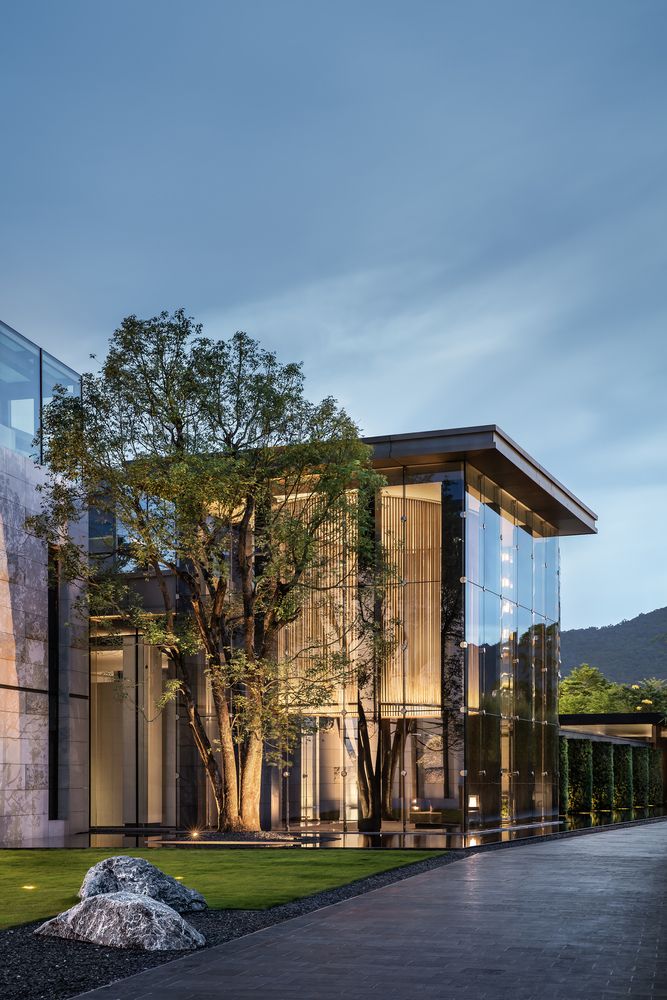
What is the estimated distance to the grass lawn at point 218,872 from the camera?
440 inches

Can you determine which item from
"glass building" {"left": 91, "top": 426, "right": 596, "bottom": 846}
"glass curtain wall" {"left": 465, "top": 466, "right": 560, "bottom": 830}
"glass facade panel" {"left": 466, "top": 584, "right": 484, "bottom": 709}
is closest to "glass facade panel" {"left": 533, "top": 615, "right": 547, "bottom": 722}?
"glass curtain wall" {"left": 465, "top": 466, "right": 560, "bottom": 830}

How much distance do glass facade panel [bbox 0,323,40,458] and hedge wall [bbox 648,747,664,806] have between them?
24.9m

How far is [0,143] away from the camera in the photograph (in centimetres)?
2389

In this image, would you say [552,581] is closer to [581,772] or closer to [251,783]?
[581,772]

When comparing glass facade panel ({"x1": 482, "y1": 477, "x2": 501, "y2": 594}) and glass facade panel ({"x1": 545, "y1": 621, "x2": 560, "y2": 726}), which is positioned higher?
glass facade panel ({"x1": 482, "y1": 477, "x2": 501, "y2": 594})

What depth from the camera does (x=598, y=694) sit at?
87312 millimetres

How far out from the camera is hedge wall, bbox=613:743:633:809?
3459 centimetres

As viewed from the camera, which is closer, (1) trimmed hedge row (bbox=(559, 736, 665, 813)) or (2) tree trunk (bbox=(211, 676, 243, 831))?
(2) tree trunk (bbox=(211, 676, 243, 831))

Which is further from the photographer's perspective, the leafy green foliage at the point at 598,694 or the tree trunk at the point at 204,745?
the leafy green foliage at the point at 598,694

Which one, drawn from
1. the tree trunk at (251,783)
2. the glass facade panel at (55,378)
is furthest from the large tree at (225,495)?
the glass facade panel at (55,378)

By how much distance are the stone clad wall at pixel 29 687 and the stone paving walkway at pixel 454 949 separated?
9429 millimetres

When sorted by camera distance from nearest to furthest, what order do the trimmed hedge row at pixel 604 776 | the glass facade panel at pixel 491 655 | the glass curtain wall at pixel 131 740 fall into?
the glass facade panel at pixel 491 655, the glass curtain wall at pixel 131 740, the trimmed hedge row at pixel 604 776

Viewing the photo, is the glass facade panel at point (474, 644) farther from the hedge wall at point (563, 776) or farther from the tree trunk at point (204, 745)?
the hedge wall at point (563, 776)

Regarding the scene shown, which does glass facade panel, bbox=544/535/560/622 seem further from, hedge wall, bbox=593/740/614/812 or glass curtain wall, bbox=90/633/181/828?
glass curtain wall, bbox=90/633/181/828
